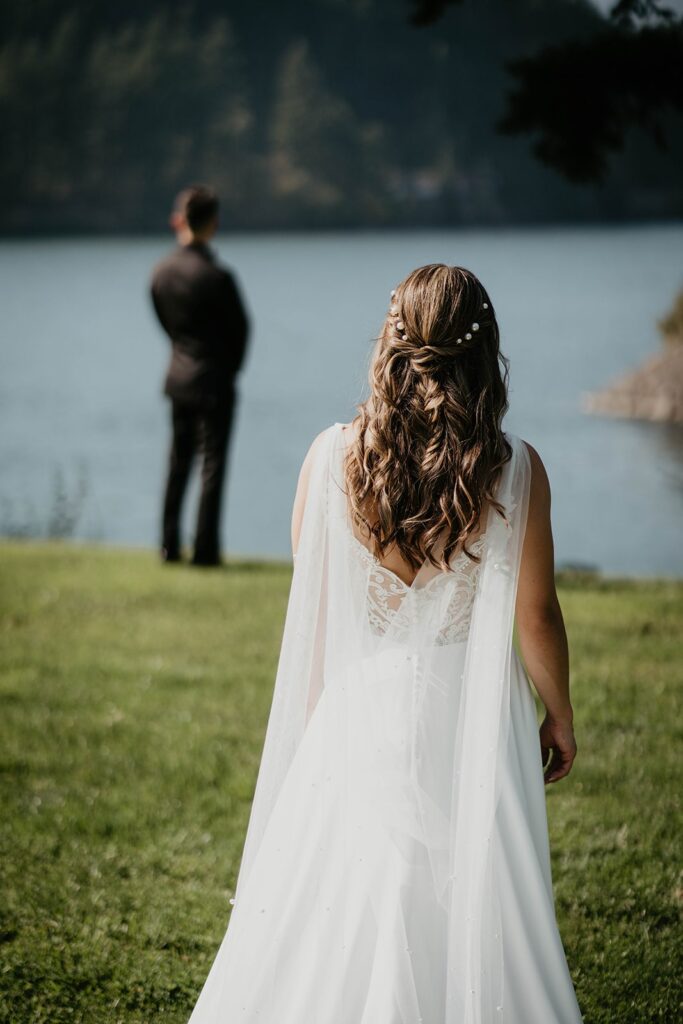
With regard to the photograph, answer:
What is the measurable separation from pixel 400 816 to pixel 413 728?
0.18 metres

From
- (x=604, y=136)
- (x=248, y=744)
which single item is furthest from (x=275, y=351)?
(x=248, y=744)

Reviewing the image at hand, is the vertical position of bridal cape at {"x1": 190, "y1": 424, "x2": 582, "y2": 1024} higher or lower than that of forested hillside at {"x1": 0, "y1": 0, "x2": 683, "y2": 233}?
lower

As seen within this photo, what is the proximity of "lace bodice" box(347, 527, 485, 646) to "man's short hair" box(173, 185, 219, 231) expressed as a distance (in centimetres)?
530

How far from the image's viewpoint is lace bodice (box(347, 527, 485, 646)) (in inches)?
92.0

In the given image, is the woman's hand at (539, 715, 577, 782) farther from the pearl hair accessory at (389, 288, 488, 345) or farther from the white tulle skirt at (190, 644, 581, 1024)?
the pearl hair accessory at (389, 288, 488, 345)

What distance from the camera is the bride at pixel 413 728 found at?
7.30 ft

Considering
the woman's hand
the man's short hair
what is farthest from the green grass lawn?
the man's short hair

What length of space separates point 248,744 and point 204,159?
3502 centimetres

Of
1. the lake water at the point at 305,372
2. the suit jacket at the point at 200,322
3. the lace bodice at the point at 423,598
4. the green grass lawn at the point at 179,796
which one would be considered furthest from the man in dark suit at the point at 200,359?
the lace bodice at the point at 423,598

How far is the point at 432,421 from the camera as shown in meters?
2.24

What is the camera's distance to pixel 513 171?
89.9 ft

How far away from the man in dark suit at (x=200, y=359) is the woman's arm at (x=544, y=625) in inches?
206

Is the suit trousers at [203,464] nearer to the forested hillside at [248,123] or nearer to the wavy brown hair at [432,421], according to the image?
the wavy brown hair at [432,421]

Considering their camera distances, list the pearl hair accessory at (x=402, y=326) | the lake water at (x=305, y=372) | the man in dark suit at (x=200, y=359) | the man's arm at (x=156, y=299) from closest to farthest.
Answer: the pearl hair accessory at (x=402, y=326), the man in dark suit at (x=200, y=359), the man's arm at (x=156, y=299), the lake water at (x=305, y=372)
